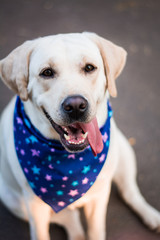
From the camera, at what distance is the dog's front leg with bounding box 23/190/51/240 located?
2.25 m

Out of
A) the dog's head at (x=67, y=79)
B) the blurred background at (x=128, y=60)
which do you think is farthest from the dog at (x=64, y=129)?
the blurred background at (x=128, y=60)

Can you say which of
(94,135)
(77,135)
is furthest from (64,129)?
(94,135)

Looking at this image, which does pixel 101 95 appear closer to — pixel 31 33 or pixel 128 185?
pixel 128 185

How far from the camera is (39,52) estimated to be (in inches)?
72.5

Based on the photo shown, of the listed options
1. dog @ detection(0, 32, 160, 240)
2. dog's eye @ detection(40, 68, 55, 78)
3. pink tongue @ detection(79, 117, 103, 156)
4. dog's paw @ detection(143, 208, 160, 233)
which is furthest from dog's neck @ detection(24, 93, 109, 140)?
dog's paw @ detection(143, 208, 160, 233)

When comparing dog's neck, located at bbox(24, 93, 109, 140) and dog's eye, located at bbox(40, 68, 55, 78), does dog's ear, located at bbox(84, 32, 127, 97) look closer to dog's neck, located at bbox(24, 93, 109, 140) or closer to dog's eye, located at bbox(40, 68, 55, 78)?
dog's neck, located at bbox(24, 93, 109, 140)

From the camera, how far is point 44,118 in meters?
1.93

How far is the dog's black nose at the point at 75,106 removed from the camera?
Answer: 168cm

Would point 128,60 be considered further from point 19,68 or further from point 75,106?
point 75,106

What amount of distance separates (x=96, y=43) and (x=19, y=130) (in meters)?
0.81

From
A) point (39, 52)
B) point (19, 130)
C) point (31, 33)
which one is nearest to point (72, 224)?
point (19, 130)

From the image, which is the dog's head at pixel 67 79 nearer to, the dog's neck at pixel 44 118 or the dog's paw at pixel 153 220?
the dog's neck at pixel 44 118

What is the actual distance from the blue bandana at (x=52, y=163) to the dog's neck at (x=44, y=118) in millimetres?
45

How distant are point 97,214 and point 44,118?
0.97 meters
